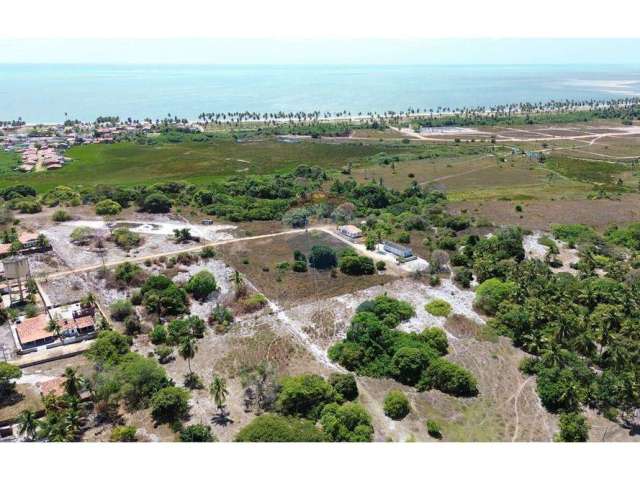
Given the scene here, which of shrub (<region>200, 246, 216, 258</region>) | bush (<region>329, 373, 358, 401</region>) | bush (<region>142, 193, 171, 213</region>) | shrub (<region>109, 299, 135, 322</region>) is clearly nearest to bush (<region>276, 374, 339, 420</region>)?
bush (<region>329, 373, 358, 401</region>)

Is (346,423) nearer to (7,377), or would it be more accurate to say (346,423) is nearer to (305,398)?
(305,398)

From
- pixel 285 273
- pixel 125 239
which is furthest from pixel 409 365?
pixel 125 239

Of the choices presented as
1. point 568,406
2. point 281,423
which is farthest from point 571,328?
point 281,423

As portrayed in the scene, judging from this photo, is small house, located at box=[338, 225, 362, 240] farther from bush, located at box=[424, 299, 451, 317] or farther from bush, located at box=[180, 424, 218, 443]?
bush, located at box=[180, 424, 218, 443]

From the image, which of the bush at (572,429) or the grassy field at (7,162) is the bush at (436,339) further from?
the grassy field at (7,162)

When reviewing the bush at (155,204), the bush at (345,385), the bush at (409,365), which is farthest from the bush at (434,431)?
the bush at (155,204)
